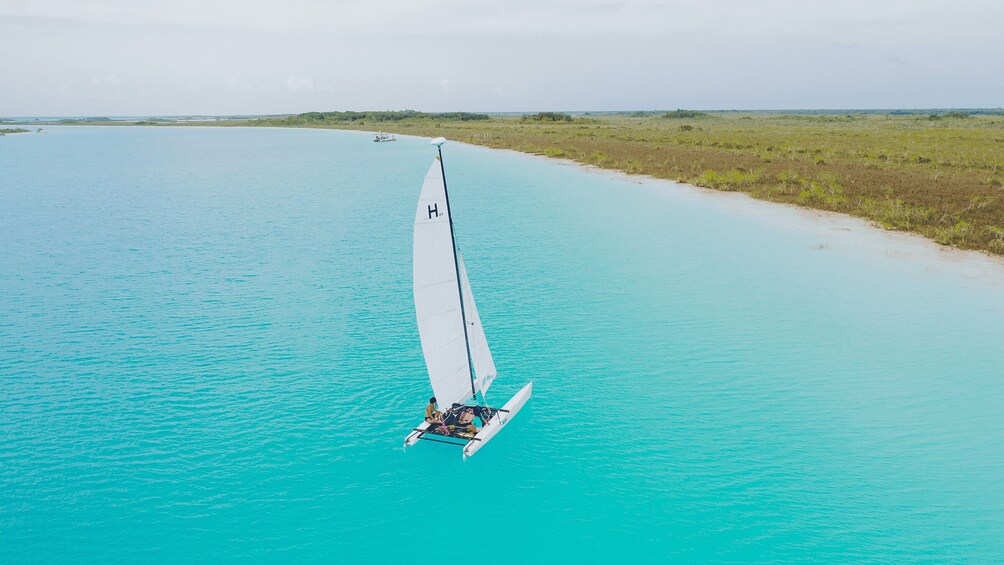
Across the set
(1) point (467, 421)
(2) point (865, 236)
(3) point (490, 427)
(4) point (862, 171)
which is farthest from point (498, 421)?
(4) point (862, 171)

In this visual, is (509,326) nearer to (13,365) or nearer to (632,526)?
(632,526)

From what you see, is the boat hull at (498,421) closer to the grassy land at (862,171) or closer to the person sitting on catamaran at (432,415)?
the person sitting on catamaran at (432,415)

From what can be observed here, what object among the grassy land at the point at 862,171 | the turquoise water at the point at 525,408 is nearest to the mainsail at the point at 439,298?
the turquoise water at the point at 525,408

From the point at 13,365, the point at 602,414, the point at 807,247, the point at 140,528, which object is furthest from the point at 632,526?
the point at 807,247

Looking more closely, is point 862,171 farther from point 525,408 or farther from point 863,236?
point 525,408

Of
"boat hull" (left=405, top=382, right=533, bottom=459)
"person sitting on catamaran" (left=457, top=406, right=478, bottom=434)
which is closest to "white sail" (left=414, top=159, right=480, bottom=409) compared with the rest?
"person sitting on catamaran" (left=457, top=406, right=478, bottom=434)

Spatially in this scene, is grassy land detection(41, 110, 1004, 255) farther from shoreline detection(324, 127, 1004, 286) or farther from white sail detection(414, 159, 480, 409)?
white sail detection(414, 159, 480, 409)

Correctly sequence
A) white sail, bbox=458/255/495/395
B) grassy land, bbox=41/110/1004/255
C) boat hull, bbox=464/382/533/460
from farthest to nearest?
grassy land, bbox=41/110/1004/255, white sail, bbox=458/255/495/395, boat hull, bbox=464/382/533/460
